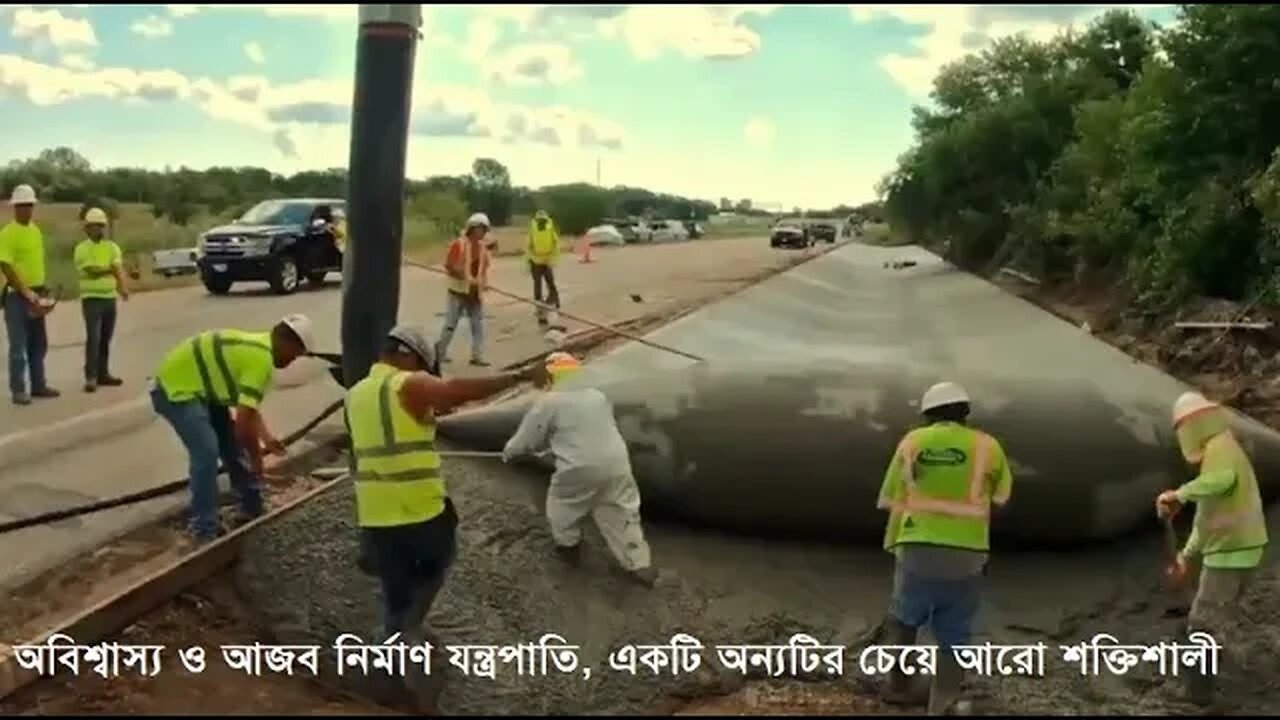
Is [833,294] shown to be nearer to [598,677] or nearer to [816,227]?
[598,677]

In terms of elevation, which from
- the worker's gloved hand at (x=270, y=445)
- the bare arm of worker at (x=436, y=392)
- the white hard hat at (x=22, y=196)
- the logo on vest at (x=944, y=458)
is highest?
the white hard hat at (x=22, y=196)

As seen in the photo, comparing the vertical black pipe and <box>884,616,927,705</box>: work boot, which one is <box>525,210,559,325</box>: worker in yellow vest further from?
<box>884,616,927,705</box>: work boot

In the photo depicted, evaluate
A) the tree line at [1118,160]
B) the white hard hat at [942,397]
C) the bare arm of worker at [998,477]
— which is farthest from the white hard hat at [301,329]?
the tree line at [1118,160]

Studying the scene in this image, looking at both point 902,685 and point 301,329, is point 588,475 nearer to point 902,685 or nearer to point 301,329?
point 301,329

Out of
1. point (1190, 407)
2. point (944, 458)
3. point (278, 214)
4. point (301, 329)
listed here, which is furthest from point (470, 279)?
point (278, 214)

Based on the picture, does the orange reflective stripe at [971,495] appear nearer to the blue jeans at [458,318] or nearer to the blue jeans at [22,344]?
the blue jeans at [22,344]

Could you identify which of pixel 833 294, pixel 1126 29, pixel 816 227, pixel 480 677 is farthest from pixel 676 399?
pixel 816 227

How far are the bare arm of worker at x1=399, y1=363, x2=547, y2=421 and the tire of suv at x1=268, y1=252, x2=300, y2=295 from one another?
18.4m

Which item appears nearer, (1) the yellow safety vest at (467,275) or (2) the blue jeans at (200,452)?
(2) the blue jeans at (200,452)

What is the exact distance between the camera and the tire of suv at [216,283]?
23938 mm

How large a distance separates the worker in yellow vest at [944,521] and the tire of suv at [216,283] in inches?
780

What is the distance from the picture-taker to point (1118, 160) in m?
23.1

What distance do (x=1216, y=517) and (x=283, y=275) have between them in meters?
19.6

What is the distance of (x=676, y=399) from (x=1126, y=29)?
28987 mm
